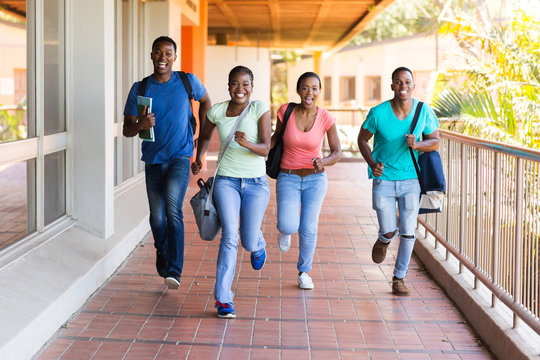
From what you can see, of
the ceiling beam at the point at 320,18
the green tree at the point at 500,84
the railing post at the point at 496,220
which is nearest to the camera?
the railing post at the point at 496,220

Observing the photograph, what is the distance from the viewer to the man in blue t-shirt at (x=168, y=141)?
563cm

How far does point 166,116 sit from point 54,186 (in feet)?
4.28

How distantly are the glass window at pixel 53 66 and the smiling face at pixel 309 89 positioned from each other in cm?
195

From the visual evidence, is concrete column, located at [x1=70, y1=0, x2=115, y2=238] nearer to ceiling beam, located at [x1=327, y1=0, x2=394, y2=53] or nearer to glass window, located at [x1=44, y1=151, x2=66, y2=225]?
glass window, located at [x1=44, y1=151, x2=66, y2=225]

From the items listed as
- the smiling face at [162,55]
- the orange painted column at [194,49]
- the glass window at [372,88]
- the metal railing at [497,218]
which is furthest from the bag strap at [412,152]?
the glass window at [372,88]

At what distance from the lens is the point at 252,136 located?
17.4 feet

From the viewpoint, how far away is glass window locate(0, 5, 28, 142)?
16.9 ft

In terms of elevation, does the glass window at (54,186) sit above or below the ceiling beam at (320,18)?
below

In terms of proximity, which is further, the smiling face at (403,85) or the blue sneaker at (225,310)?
the smiling face at (403,85)

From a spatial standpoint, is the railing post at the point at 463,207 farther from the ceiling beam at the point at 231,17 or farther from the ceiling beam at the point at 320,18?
the ceiling beam at the point at 231,17

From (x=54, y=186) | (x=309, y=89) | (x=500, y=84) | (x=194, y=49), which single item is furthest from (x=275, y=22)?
(x=309, y=89)

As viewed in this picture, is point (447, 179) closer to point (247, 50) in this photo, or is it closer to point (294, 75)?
point (247, 50)

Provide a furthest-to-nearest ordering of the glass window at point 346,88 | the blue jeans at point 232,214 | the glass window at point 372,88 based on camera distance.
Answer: the glass window at point 346,88, the glass window at point 372,88, the blue jeans at point 232,214

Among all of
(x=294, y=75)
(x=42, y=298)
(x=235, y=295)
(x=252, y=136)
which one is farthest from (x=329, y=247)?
(x=294, y=75)
